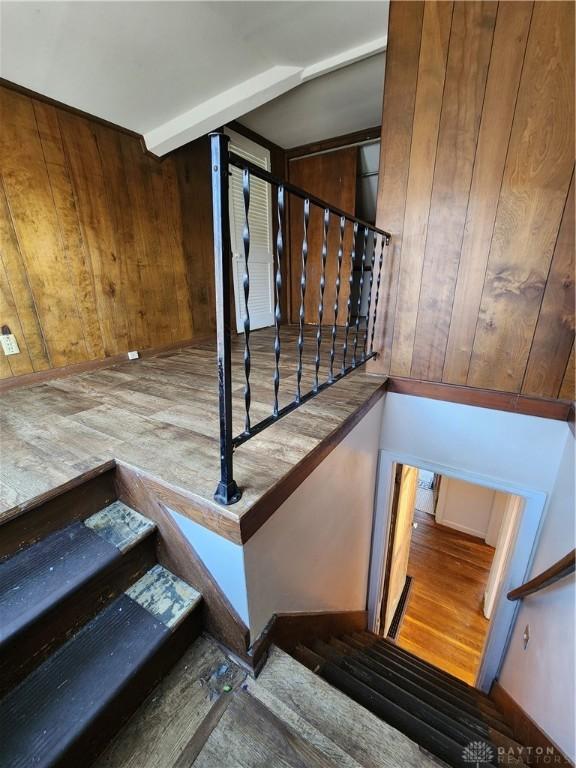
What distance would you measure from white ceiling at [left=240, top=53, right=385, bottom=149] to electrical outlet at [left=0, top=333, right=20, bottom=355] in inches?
111

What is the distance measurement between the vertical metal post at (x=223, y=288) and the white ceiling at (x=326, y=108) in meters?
2.48

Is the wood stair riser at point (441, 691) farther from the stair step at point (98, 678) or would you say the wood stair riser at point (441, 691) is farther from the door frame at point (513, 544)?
the stair step at point (98, 678)

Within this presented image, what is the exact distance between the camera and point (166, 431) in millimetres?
1427

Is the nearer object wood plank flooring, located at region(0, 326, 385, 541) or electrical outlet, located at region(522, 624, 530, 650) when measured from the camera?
wood plank flooring, located at region(0, 326, 385, 541)

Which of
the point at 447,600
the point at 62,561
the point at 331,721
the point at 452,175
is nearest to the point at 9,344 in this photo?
the point at 62,561

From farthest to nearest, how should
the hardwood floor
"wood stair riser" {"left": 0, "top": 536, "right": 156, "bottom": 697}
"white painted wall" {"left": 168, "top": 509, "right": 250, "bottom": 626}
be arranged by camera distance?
1. the hardwood floor
2. "white painted wall" {"left": 168, "top": 509, "right": 250, "bottom": 626}
3. "wood stair riser" {"left": 0, "top": 536, "right": 156, "bottom": 697}

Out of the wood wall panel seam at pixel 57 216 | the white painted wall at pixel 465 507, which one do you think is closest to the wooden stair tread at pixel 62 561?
the wood wall panel seam at pixel 57 216

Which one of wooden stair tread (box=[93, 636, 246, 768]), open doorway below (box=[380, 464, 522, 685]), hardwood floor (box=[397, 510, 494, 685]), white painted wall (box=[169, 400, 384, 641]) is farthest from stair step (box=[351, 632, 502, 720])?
wooden stair tread (box=[93, 636, 246, 768])

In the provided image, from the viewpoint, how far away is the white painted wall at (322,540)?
3.76ft

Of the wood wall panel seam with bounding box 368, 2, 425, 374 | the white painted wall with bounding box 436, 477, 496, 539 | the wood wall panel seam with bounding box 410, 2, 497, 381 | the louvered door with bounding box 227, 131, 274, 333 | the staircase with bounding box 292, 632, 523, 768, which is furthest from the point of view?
the white painted wall with bounding box 436, 477, 496, 539

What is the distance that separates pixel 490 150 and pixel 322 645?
2.62 meters

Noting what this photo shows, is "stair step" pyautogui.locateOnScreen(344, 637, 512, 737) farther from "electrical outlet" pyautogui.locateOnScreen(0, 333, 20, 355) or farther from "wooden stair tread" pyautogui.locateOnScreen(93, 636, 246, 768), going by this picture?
"electrical outlet" pyautogui.locateOnScreen(0, 333, 20, 355)

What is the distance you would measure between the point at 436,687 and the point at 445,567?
325 centimetres

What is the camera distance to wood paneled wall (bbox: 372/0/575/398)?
58.0 inches
